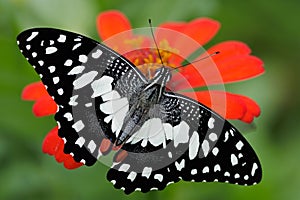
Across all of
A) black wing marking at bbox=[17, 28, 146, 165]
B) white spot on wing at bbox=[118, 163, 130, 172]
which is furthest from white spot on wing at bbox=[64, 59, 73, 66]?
white spot on wing at bbox=[118, 163, 130, 172]

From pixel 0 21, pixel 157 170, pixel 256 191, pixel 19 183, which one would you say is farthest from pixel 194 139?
pixel 0 21

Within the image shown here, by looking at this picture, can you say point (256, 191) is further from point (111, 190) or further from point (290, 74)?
point (290, 74)

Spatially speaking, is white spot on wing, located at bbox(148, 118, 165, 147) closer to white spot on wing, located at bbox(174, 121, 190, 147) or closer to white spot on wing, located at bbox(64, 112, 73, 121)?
white spot on wing, located at bbox(174, 121, 190, 147)

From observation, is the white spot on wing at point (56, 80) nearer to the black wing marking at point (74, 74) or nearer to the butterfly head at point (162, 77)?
the black wing marking at point (74, 74)

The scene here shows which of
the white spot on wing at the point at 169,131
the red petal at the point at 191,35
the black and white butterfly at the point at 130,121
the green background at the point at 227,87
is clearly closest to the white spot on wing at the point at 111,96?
the black and white butterfly at the point at 130,121

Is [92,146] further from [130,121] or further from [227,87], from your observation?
[227,87]
